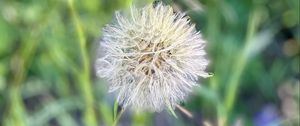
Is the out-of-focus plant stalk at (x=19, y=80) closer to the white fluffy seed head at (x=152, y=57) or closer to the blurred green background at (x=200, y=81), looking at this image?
the blurred green background at (x=200, y=81)

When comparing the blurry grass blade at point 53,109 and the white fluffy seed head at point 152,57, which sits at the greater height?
the blurry grass blade at point 53,109

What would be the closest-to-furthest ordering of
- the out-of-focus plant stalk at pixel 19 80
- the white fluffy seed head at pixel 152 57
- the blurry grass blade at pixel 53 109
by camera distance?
the white fluffy seed head at pixel 152 57
the out-of-focus plant stalk at pixel 19 80
the blurry grass blade at pixel 53 109

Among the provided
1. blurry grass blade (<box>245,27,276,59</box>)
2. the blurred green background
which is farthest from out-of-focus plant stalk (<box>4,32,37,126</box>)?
blurry grass blade (<box>245,27,276,59</box>)

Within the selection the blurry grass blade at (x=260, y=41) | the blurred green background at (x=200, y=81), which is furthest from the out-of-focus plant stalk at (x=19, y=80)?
the blurry grass blade at (x=260, y=41)

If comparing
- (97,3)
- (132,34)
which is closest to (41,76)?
(97,3)

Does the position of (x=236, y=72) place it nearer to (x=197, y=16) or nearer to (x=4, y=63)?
(x=197, y=16)

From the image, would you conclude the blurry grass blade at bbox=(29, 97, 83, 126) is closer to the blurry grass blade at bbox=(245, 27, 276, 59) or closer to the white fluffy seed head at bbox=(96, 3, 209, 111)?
the blurry grass blade at bbox=(245, 27, 276, 59)
